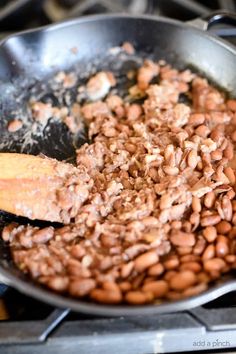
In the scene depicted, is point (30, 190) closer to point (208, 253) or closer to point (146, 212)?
point (146, 212)

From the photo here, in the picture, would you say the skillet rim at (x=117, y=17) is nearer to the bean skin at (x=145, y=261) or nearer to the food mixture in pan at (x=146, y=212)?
the food mixture in pan at (x=146, y=212)

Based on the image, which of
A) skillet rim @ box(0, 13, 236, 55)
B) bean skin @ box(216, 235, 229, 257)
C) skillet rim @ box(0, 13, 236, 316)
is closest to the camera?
skillet rim @ box(0, 13, 236, 316)

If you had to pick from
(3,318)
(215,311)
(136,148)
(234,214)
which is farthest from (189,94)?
(3,318)

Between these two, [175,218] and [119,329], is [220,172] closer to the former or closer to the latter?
[175,218]

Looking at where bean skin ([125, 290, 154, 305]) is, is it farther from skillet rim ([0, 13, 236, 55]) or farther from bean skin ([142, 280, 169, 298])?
skillet rim ([0, 13, 236, 55])

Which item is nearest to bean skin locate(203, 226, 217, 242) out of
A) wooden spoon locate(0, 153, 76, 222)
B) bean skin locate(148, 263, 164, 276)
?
bean skin locate(148, 263, 164, 276)

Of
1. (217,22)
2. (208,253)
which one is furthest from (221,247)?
(217,22)

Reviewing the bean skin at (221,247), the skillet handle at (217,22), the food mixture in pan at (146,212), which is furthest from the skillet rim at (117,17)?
the bean skin at (221,247)

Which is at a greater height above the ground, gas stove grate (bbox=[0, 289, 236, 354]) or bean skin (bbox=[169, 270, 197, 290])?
bean skin (bbox=[169, 270, 197, 290])
